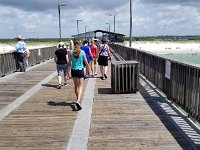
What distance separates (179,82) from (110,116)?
1902 millimetres

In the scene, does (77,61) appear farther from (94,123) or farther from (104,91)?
(104,91)

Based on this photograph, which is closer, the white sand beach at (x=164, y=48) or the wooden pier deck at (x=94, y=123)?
the wooden pier deck at (x=94, y=123)

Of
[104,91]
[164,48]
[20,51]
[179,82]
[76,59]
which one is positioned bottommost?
[164,48]

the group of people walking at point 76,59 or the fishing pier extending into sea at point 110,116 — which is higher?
the group of people walking at point 76,59

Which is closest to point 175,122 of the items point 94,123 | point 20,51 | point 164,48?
point 94,123

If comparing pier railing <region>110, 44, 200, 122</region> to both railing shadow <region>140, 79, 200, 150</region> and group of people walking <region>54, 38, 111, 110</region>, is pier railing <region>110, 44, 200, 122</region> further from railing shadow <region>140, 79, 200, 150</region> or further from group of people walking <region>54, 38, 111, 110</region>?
group of people walking <region>54, 38, 111, 110</region>

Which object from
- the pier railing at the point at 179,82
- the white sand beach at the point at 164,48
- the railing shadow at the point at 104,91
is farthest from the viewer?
the white sand beach at the point at 164,48

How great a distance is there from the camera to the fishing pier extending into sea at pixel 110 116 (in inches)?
262

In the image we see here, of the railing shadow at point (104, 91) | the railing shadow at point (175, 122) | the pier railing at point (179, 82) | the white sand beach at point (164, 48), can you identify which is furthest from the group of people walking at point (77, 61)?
the white sand beach at point (164, 48)

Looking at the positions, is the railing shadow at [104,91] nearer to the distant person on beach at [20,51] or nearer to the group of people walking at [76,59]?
the group of people walking at [76,59]

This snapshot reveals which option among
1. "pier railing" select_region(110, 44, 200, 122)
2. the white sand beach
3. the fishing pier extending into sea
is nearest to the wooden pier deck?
the fishing pier extending into sea

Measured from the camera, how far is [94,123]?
316 inches

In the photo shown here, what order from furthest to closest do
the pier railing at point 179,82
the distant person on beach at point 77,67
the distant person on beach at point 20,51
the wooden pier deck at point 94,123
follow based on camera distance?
1. the distant person on beach at point 20,51
2. the distant person on beach at point 77,67
3. the pier railing at point 179,82
4. the wooden pier deck at point 94,123

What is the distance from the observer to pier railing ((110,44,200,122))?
7.76 m
